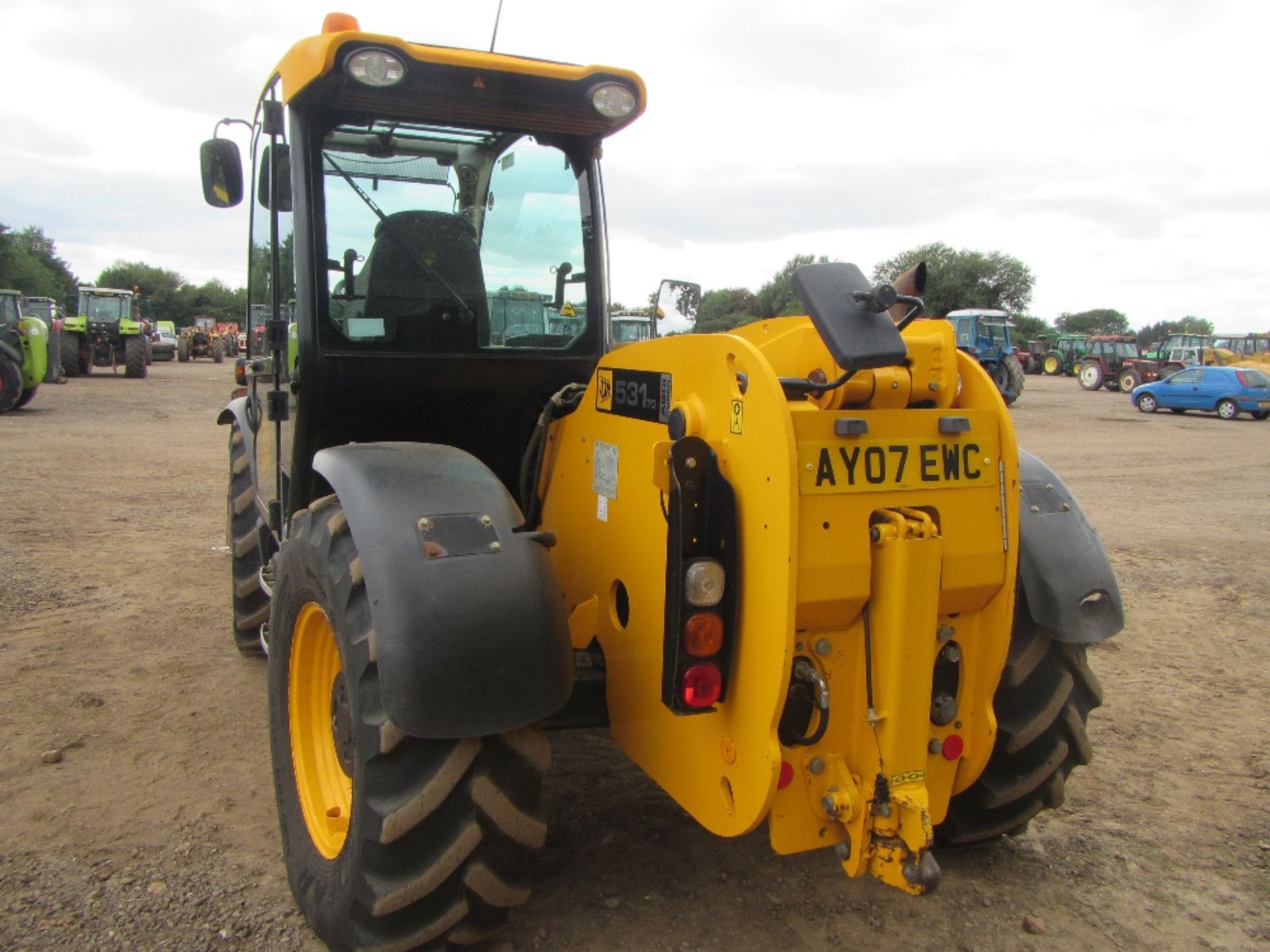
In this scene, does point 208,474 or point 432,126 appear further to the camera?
point 208,474

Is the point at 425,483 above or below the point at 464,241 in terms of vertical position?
below

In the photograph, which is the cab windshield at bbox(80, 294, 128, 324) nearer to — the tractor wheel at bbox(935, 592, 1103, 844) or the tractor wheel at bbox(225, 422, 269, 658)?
the tractor wheel at bbox(225, 422, 269, 658)

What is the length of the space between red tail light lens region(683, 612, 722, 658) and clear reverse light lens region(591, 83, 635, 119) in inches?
71.6

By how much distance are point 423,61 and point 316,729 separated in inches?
79.9

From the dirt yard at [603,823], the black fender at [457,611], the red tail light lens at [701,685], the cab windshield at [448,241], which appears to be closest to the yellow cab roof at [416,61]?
the cab windshield at [448,241]

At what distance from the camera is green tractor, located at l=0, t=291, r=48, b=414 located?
669 inches

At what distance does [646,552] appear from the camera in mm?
2615

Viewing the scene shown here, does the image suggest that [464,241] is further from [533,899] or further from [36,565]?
[36,565]

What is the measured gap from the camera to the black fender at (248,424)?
4641 mm

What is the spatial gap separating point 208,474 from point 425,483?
956 cm

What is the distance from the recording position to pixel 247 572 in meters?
4.98

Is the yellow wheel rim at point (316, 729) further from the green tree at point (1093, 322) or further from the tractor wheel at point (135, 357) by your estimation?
the green tree at point (1093, 322)

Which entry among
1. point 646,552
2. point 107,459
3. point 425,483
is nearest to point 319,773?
point 425,483

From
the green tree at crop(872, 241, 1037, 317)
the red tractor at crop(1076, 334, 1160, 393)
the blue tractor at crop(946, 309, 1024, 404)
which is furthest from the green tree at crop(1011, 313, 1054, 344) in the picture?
the blue tractor at crop(946, 309, 1024, 404)
